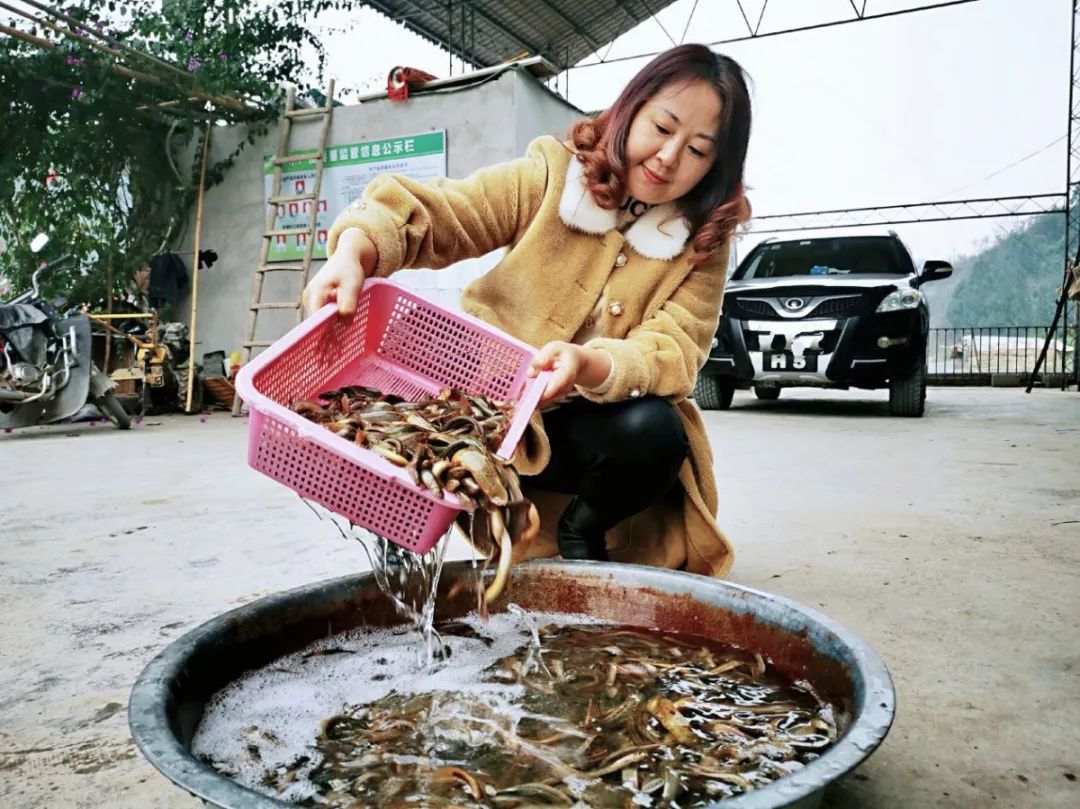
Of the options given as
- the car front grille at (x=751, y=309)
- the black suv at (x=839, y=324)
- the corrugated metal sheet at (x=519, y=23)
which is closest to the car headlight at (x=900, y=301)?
the black suv at (x=839, y=324)

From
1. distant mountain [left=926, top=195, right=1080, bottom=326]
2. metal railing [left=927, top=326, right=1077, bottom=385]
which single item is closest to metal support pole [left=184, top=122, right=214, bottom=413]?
metal railing [left=927, top=326, right=1077, bottom=385]

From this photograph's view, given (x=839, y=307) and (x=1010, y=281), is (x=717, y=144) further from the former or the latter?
(x=1010, y=281)

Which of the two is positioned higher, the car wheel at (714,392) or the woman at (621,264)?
the woman at (621,264)

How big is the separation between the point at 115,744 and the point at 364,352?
763 mm

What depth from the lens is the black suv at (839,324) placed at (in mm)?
5688

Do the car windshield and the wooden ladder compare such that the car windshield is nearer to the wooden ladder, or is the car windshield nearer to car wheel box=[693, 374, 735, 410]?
car wheel box=[693, 374, 735, 410]

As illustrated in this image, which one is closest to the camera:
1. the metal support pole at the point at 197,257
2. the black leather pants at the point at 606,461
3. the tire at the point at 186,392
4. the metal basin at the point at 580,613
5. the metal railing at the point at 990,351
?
the metal basin at the point at 580,613

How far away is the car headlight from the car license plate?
1.86 feet

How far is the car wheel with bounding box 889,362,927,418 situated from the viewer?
5.96 m

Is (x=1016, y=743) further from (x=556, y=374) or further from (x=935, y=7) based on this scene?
(x=935, y=7)

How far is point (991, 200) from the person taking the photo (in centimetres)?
1230

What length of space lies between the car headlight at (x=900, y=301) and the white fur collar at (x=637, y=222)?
4.45 meters

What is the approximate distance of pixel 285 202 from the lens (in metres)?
6.62

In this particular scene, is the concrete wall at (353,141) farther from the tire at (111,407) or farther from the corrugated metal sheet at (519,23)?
the corrugated metal sheet at (519,23)
